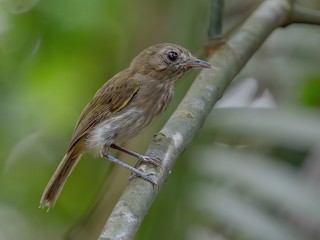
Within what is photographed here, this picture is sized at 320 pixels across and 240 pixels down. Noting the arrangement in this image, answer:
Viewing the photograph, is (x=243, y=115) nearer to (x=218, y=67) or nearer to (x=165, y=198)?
(x=218, y=67)

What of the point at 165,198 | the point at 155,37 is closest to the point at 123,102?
the point at 155,37

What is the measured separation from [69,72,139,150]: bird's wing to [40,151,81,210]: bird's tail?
12 cm

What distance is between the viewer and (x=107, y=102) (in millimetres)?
3137

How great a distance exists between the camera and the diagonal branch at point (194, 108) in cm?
186

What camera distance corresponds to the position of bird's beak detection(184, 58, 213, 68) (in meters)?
2.89

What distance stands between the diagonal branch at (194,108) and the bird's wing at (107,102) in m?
0.39

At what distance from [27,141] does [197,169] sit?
40.5 inches

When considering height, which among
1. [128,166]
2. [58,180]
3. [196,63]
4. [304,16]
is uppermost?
[304,16]

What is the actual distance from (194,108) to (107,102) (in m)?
0.63

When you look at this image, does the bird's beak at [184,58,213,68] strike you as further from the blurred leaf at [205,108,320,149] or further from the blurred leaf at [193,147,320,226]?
the blurred leaf at [193,147,320,226]

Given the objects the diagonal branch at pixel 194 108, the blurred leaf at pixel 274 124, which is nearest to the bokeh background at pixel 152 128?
the blurred leaf at pixel 274 124

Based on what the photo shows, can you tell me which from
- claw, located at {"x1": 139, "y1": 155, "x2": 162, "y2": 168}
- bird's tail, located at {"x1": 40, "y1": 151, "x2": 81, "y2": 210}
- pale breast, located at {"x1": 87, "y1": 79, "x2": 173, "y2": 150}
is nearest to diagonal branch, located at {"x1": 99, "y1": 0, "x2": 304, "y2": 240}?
claw, located at {"x1": 139, "y1": 155, "x2": 162, "y2": 168}

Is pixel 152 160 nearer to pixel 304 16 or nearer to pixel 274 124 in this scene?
pixel 274 124

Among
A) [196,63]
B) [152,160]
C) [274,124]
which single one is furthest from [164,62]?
[152,160]
